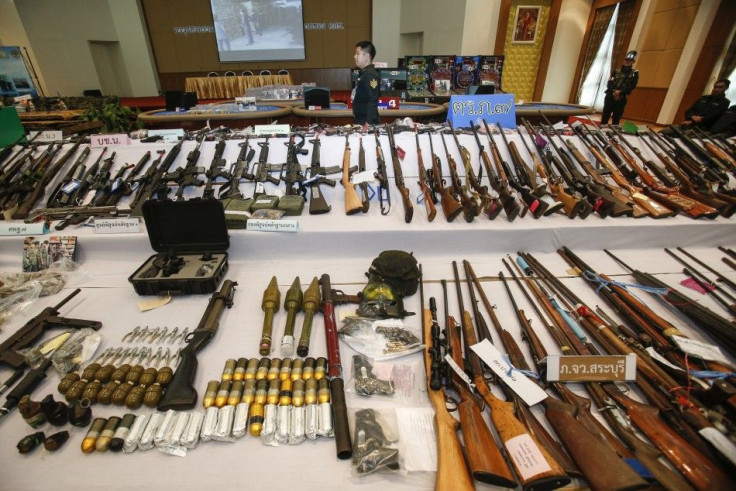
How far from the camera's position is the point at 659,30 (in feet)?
27.6

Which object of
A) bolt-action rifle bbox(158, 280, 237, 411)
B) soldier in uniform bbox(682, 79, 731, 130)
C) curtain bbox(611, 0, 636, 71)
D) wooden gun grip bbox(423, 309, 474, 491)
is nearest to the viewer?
wooden gun grip bbox(423, 309, 474, 491)

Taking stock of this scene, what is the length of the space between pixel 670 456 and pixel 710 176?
105 inches

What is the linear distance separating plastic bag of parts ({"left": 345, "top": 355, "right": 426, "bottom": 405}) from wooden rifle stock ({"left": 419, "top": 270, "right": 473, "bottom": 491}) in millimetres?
70

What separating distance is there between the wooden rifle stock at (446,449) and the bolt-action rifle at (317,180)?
4.42ft

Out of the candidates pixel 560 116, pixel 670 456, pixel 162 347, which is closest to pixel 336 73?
pixel 560 116

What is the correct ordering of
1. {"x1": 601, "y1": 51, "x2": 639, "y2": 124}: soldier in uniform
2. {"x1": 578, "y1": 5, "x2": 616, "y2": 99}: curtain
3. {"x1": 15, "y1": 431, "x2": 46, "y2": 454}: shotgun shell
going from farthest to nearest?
{"x1": 578, "y1": 5, "x2": 616, "y2": 99}: curtain < {"x1": 601, "y1": 51, "x2": 639, "y2": 124}: soldier in uniform < {"x1": 15, "y1": 431, "x2": 46, "y2": 454}: shotgun shell

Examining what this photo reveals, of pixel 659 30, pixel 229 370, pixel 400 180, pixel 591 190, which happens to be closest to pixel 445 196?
pixel 400 180

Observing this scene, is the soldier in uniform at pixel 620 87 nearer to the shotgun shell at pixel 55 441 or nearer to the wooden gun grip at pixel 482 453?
the wooden gun grip at pixel 482 453

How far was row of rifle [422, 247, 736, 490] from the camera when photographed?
945 millimetres

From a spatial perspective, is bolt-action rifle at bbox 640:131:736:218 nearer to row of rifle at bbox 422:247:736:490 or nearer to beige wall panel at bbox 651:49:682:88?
row of rifle at bbox 422:247:736:490

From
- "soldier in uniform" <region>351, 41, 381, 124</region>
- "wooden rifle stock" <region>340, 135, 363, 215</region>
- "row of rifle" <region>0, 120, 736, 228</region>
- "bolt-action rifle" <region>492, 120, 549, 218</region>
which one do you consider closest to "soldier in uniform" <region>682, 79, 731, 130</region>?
"row of rifle" <region>0, 120, 736, 228</region>

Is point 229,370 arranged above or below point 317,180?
below

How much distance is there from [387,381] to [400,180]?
63.0 inches

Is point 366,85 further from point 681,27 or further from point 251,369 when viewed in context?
point 681,27
